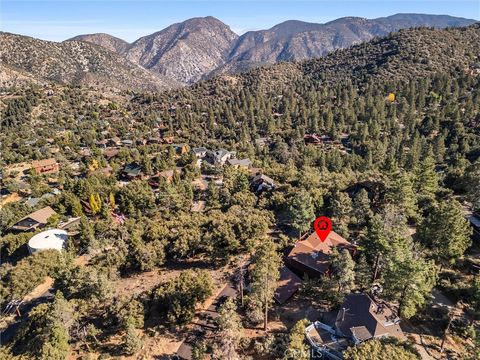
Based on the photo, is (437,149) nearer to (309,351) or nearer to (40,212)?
(309,351)

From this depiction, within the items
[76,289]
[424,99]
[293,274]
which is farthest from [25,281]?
[424,99]

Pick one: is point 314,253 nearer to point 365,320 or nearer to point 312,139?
point 365,320

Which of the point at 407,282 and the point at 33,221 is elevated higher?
the point at 407,282

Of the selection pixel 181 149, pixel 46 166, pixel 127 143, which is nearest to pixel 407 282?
pixel 181 149

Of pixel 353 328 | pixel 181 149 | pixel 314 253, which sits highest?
pixel 181 149

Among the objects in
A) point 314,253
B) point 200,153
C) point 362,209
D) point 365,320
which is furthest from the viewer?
point 200,153

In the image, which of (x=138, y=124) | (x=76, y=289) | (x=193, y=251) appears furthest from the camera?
(x=138, y=124)
